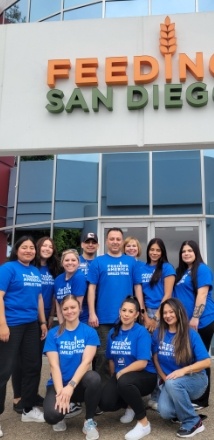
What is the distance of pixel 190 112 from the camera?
16.7 ft

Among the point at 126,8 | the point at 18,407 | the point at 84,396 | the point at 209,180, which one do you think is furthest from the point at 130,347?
the point at 126,8

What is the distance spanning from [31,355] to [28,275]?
75 centimetres

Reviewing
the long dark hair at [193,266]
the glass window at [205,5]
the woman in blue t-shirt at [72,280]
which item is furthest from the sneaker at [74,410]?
the glass window at [205,5]

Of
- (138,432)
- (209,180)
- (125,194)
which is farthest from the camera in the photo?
(125,194)

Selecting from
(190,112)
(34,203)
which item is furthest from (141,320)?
(34,203)

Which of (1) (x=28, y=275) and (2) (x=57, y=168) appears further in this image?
(2) (x=57, y=168)

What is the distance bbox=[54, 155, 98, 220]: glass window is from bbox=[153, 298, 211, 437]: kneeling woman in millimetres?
4801

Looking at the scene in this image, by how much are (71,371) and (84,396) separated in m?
0.22

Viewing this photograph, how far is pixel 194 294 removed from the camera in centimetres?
395

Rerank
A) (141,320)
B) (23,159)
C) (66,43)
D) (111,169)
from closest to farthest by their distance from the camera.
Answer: (141,320), (66,43), (111,169), (23,159)

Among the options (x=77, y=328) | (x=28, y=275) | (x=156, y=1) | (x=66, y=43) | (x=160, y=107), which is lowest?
(x=77, y=328)

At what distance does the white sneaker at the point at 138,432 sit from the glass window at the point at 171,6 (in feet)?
28.9

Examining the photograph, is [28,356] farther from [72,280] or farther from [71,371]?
[72,280]

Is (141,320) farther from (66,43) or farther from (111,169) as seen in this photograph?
(111,169)
